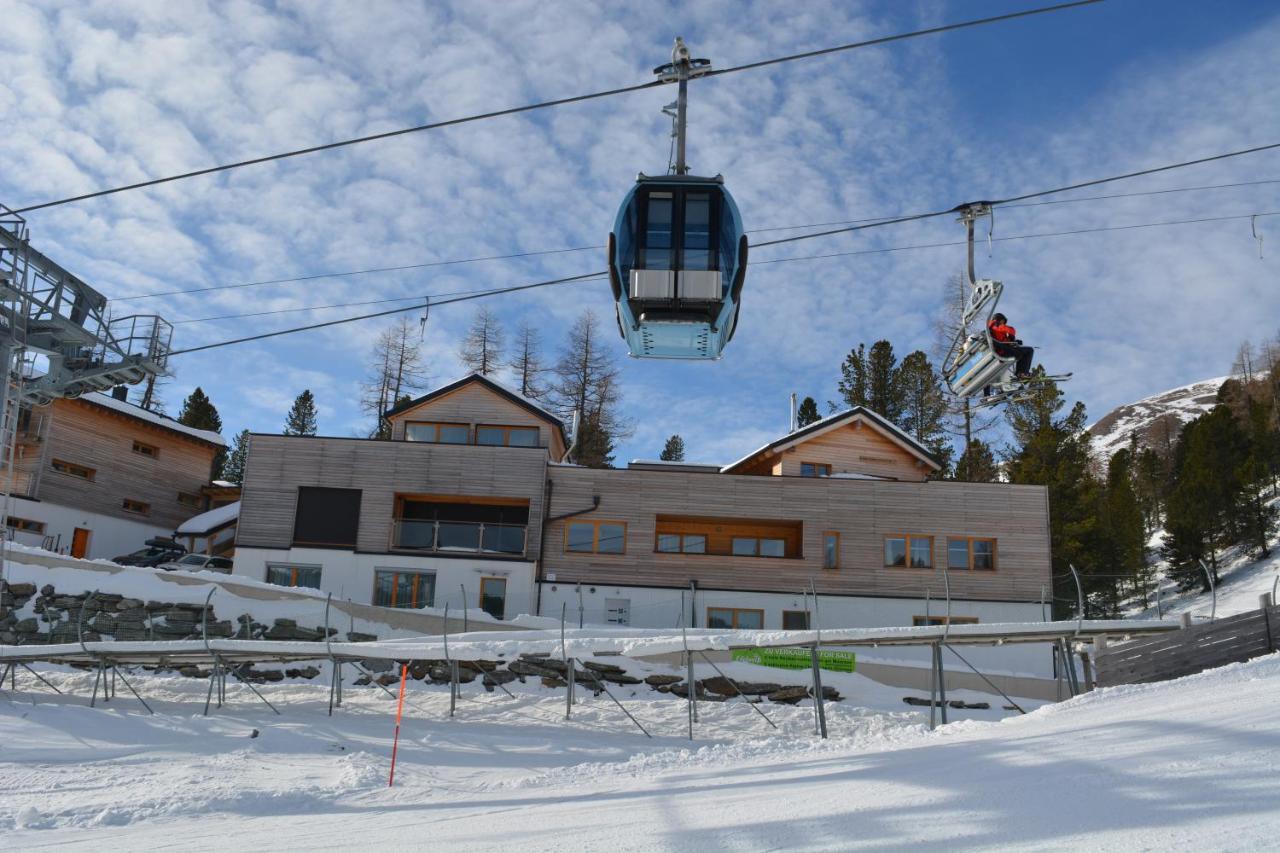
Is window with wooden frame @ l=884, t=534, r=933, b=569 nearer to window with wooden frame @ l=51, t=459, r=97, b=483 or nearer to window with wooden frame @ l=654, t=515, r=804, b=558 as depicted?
window with wooden frame @ l=654, t=515, r=804, b=558

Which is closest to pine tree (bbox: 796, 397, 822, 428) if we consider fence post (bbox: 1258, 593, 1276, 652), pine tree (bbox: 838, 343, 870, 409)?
pine tree (bbox: 838, 343, 870, 409)

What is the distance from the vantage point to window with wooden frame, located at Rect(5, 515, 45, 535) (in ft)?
111

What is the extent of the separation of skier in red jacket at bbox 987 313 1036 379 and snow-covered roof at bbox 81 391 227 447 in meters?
32.6

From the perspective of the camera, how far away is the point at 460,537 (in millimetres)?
29172

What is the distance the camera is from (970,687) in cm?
2348

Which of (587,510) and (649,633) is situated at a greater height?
(587,510)

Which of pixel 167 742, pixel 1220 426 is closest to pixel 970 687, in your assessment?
pixel 167 742

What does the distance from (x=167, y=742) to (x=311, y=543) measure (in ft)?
44.0

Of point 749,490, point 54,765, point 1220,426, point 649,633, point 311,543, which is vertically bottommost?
point 54,765

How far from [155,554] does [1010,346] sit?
29.9m

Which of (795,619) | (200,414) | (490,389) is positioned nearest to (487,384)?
(490,389)

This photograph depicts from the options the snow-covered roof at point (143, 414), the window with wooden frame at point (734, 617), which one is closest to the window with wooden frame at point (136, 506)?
the snow-covered roof at point (143, 414)

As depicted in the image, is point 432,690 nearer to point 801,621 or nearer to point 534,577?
point 534,577

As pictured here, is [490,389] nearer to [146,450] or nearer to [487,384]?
[487,384]
